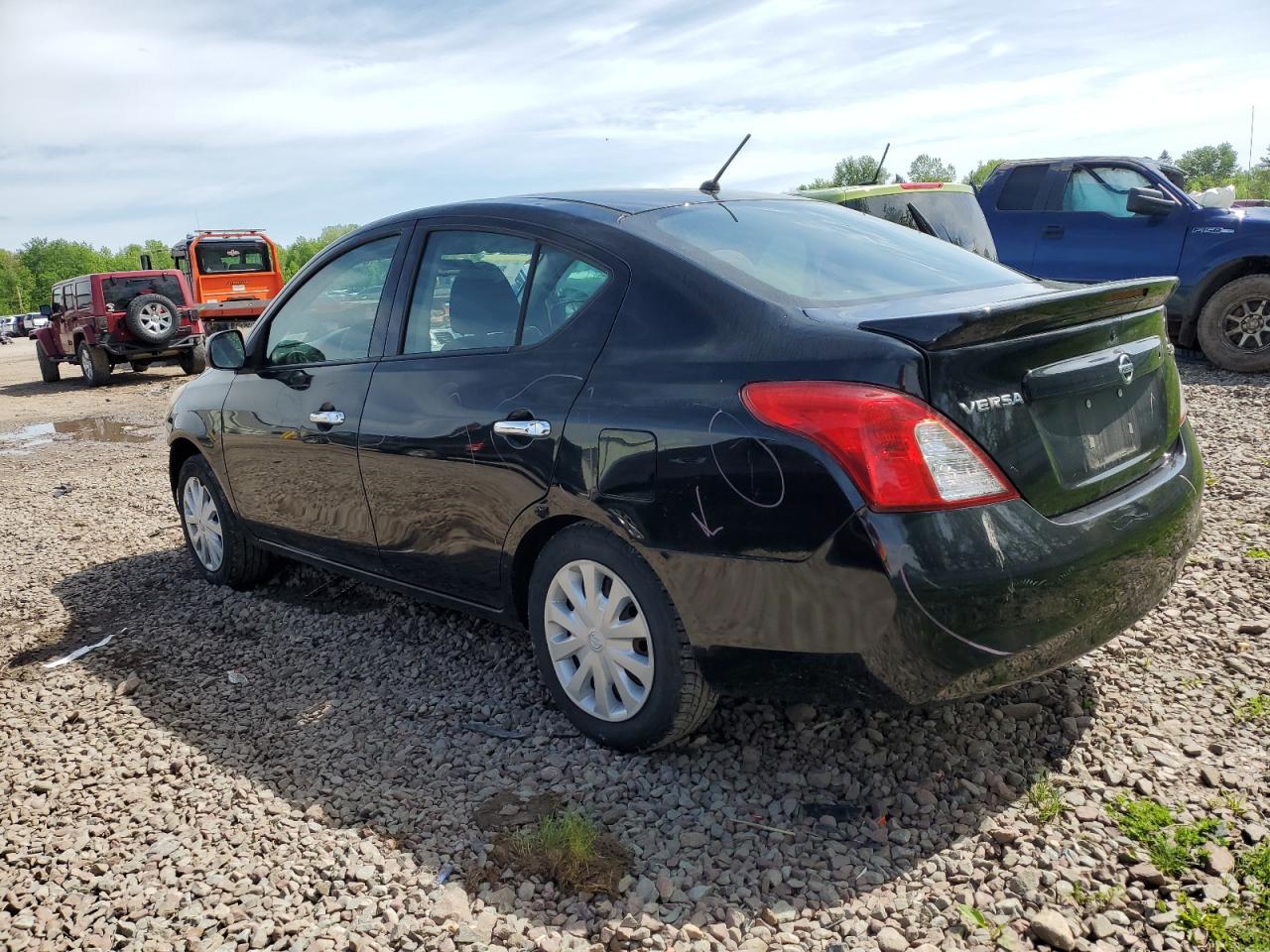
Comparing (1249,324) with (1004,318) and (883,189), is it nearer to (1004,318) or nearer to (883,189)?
(883,189)

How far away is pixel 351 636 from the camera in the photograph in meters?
4.25

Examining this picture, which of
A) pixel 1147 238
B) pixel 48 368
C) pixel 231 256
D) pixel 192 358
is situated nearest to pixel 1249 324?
pixel 1147 238

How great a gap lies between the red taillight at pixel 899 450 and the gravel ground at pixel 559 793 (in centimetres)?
92

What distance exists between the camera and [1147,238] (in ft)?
30.8

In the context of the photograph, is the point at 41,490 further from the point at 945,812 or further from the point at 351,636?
the point at 945,812

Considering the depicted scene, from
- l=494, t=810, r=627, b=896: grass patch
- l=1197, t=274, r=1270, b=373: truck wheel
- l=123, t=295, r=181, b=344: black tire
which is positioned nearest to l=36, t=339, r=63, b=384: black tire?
l=123, t=295, r=181, b=344: black tire

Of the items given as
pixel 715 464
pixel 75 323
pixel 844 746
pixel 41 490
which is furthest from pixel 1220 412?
pixel 75 323

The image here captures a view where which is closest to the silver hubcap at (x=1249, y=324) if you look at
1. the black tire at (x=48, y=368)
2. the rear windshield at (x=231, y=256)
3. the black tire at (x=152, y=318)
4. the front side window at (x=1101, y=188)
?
the front side window at (x=1101, y=188)

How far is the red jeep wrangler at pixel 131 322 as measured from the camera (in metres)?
16.9

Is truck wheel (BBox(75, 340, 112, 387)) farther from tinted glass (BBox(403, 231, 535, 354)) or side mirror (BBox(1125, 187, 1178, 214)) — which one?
tinted glass (BBox(403, 231, 535, 354))

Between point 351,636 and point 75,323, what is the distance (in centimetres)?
1647

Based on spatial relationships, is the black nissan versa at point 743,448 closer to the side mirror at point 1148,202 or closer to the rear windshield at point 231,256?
the side mirror at point 1148,202

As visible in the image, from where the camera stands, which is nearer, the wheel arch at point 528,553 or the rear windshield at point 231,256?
the wheel arch at point 528,553

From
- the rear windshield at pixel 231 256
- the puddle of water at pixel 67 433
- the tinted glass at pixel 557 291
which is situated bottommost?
the puddle of water at pixel 67 433
